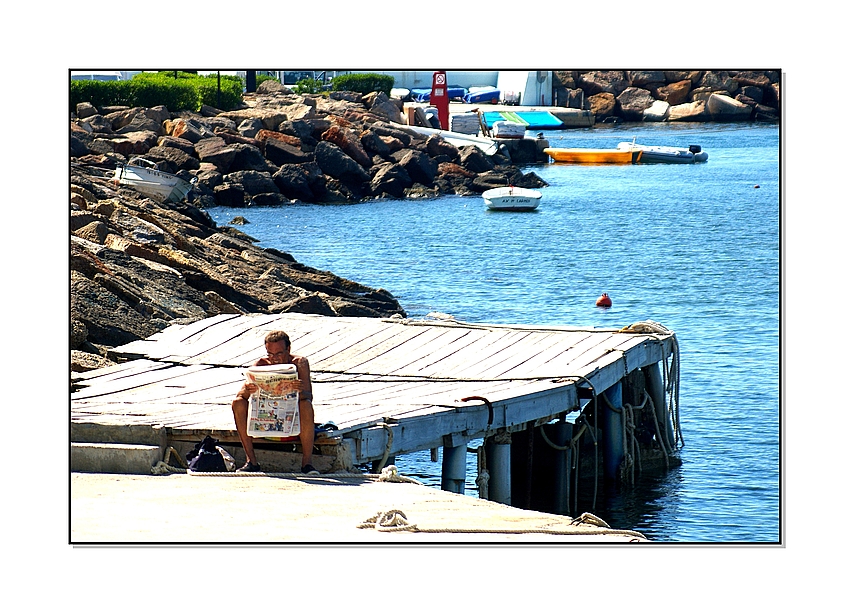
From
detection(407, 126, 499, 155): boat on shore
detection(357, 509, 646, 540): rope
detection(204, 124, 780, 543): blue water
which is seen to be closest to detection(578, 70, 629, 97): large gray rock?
detection(204, 124, 780, 543): blue water

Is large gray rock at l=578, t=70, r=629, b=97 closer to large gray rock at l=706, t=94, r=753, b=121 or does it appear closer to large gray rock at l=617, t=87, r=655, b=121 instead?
large gray rock at l=617, t=87, r=655, b=121

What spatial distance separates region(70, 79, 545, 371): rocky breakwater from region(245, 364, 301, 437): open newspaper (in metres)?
3.65

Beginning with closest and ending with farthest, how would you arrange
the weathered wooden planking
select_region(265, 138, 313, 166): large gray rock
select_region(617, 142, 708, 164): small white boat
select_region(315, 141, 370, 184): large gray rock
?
1. the weathered wooden planking
2. select_region(265, 138, 313, 166): large gray rock
3. select_region(315, 141, 370, 184): large gray rock
4. select_region(617, 142, 708, 164): small white boat

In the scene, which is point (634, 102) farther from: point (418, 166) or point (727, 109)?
point (418, 166)

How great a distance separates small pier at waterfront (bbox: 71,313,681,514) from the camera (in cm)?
938

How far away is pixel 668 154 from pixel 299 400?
176 feet

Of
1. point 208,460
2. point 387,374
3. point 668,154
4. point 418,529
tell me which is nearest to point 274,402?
point 208,460

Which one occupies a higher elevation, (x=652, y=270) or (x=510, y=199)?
(x=510, y=199)

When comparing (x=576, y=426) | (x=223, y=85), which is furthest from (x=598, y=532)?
(x=223, y=85)

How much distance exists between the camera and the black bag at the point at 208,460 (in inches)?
355

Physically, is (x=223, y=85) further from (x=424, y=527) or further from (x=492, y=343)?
(x=424, y=527)

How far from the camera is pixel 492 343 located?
12.7m

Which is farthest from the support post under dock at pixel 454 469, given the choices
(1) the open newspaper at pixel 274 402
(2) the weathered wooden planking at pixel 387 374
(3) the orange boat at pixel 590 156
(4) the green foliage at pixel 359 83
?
(3) the orange boat at pixel 590 156

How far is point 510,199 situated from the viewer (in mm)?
49406
